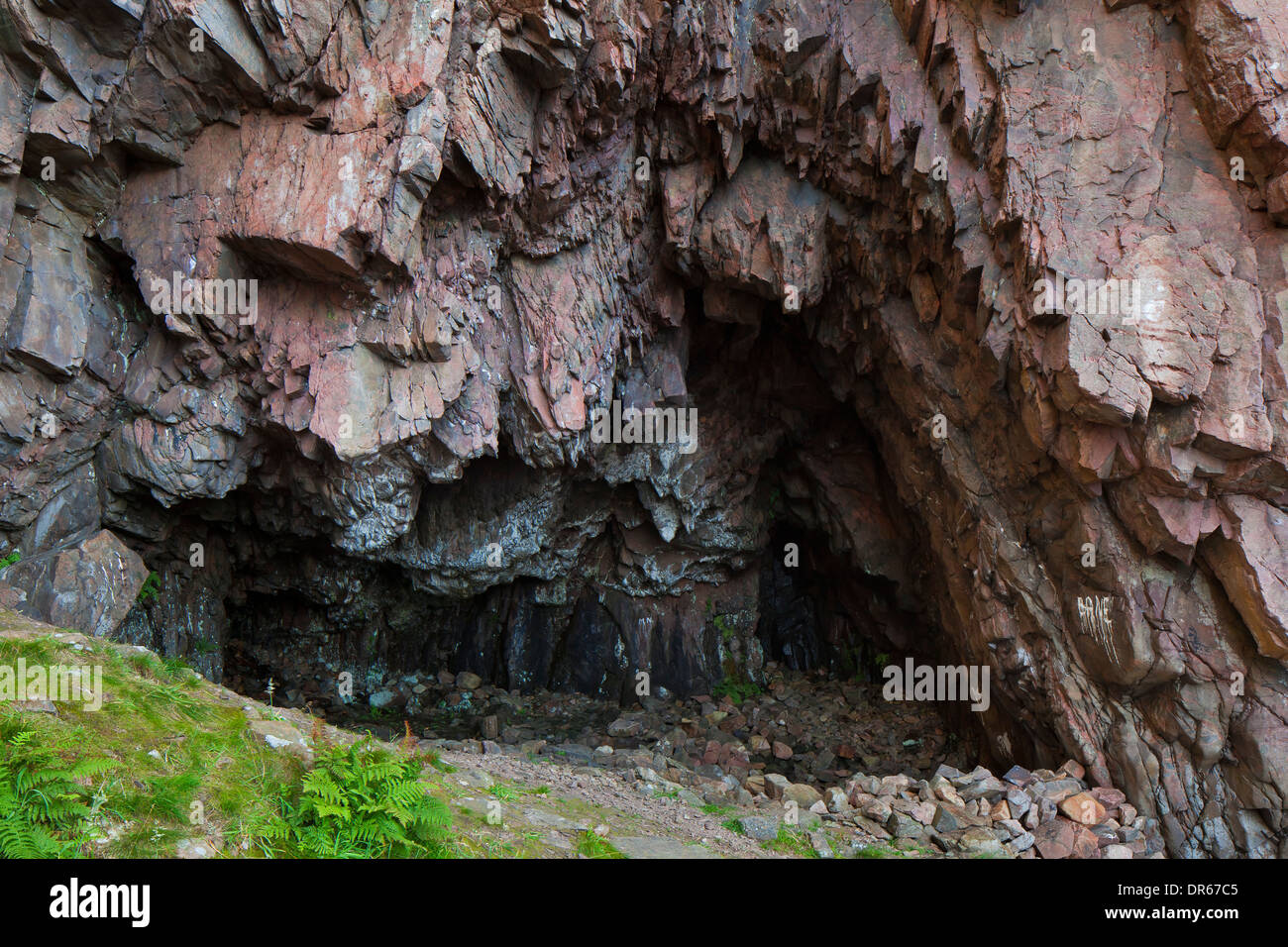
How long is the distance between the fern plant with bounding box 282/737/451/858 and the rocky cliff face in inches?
302

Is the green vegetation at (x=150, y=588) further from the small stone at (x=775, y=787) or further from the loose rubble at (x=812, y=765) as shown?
the small stone at (x=775, y=787)

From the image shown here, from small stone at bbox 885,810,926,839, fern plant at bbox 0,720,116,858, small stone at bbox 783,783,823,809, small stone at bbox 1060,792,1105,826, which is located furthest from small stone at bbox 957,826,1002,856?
fern plant at bbox 0,720,116,858

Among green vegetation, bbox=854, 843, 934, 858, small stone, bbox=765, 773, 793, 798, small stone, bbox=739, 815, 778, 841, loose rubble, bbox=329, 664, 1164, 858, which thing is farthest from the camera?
small stone, bbox=765, 773, 793, 798

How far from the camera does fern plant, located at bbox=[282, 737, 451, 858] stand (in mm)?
4930

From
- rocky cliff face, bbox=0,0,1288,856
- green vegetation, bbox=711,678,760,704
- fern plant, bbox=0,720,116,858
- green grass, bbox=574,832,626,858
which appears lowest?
green vegetation, bbox=711,678,760,704

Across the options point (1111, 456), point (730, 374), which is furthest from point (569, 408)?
point (1111, 456)

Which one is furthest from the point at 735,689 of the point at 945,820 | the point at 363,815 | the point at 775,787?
the point at 363,815

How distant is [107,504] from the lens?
40.1 feet

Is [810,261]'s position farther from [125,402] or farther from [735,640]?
[125,402]

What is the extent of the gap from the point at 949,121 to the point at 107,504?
51.1 ft

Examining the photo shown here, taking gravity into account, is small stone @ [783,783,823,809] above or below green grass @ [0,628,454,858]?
below

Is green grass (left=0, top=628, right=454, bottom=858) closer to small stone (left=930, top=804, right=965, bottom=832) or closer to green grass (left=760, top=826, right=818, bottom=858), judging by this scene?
green grass (left=760, top=826, right=818, bottom=858)

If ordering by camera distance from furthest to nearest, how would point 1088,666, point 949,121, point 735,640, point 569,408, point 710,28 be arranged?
1. point 735,640
2. point 569,408
3. point 710,28
4. point 949,121
5. point 1088,666

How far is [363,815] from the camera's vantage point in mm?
5145
